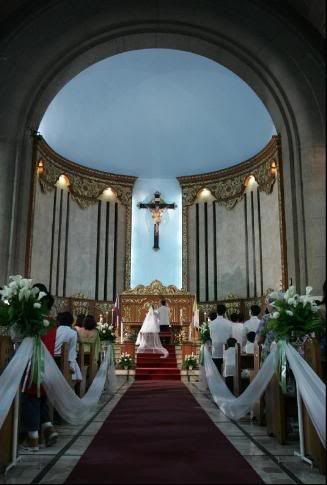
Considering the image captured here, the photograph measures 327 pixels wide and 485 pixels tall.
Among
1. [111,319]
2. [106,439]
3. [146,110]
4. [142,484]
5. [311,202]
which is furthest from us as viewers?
[146,110]

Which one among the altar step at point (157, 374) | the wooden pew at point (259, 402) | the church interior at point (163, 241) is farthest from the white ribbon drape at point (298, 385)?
the altar step at point (157, 374)

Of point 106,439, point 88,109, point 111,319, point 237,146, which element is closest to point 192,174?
point 237,146

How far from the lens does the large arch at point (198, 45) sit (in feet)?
25.3

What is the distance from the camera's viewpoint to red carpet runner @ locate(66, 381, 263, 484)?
9.66 feet

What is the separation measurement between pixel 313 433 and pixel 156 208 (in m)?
12.7

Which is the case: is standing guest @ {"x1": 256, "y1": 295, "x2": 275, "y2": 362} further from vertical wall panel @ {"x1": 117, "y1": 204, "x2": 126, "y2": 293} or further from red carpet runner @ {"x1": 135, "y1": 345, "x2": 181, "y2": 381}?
vertical wall panel @ {"x1": 117, "y1": 204, "x2": 126, "y2": 293}

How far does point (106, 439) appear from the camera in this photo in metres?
4.11

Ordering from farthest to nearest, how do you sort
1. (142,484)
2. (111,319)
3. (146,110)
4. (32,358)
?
(146,110)
(111,319)
(32,358)
(142,484)

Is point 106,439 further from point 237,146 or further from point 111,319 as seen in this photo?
point 237,146

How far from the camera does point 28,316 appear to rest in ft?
12.5

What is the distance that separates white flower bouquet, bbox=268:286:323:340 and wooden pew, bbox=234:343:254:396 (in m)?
1.75

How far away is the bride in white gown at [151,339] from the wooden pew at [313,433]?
319 inches

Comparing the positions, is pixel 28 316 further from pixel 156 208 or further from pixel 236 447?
pixel 156 208

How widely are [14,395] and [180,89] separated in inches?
512
